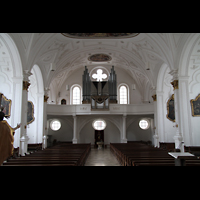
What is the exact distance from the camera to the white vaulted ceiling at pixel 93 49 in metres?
11.7

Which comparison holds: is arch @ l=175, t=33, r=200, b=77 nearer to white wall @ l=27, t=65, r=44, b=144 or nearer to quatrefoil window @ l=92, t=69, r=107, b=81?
white wall @ l=27, t=65, r=44, b=144

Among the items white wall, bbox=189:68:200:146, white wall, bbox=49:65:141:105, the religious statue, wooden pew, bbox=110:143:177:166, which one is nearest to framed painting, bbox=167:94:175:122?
white wall, bbox=189:68:200:146

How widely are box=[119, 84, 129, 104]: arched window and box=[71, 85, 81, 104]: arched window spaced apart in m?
4.60

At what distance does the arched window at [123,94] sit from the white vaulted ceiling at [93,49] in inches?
142

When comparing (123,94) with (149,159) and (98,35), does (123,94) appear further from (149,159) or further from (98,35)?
(149,159)

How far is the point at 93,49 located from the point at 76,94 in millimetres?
7148

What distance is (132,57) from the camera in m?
17.1

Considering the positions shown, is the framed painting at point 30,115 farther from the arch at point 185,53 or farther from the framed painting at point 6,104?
the arch at point 185,53

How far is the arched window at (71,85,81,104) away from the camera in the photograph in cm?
2275

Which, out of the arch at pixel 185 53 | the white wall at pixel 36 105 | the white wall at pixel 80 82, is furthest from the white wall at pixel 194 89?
the white wall at pixel 80 82
